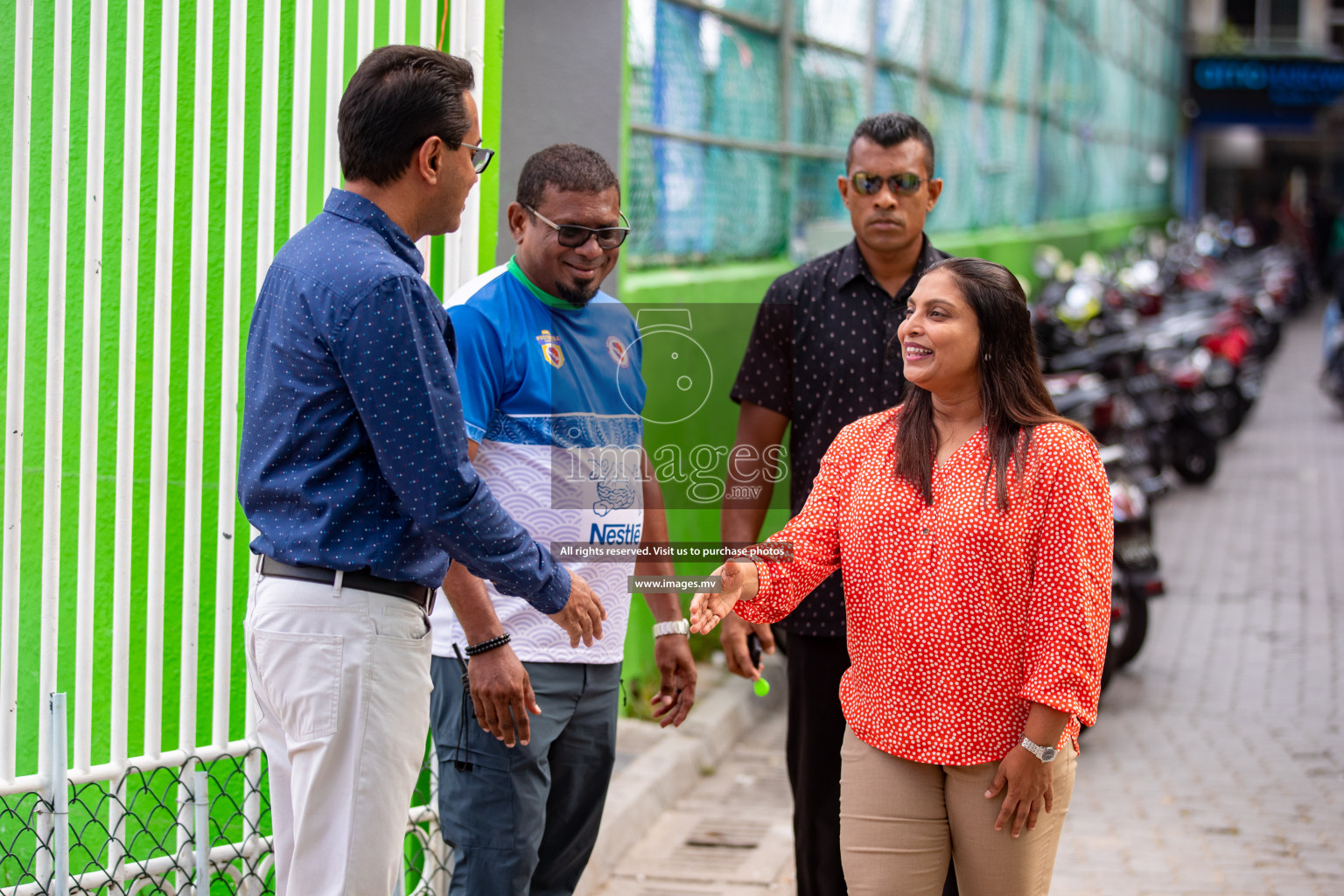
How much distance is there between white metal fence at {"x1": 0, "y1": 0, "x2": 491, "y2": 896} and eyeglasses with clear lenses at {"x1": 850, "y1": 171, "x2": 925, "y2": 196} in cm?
130

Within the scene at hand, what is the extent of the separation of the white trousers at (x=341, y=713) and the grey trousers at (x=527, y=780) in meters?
0.37

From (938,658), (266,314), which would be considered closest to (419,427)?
(266,314)

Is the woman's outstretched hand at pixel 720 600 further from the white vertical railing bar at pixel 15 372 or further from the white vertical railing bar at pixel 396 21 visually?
the white vertical railing bar at pixel 396 21

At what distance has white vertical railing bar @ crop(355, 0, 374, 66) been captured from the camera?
3.37 m

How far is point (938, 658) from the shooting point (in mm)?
2531

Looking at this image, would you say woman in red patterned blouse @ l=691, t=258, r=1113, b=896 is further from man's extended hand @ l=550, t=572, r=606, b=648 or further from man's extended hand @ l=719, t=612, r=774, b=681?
man's extended hand @ l=719, t=612, r=774, b=681

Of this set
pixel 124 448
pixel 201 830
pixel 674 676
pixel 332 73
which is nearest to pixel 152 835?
pixel 201 830

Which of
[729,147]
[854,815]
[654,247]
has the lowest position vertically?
[854,815]

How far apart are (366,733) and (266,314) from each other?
2.39ft

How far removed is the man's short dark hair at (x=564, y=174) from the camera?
2.81 metres

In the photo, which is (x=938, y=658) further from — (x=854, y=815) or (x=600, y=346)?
(x=600, y=346)

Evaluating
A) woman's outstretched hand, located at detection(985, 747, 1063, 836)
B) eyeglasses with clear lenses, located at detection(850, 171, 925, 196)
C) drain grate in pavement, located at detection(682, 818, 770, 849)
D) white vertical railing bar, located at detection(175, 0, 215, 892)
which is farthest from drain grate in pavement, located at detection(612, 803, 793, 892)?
eyeglasses with clear lenses, located at detection(850, 171, 925, 196)

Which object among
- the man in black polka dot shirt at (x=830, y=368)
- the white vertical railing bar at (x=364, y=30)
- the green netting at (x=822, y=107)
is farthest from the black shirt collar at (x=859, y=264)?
the green netting at (x=822, y=107)

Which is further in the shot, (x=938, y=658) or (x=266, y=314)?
(x=938, y=658)
